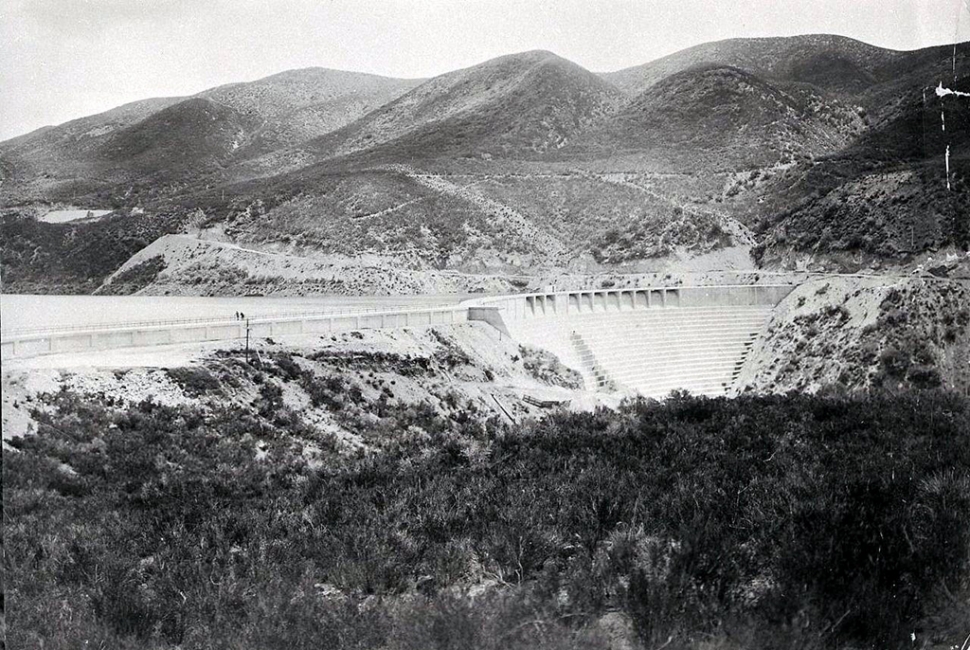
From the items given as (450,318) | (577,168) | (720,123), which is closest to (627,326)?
(450,318)

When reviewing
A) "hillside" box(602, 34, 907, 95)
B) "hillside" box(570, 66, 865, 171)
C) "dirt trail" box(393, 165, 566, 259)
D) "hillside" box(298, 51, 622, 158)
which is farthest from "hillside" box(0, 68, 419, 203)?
"hillside" box(570, 66, 865, 171)

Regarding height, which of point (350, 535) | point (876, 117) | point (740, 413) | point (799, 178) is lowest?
point (740, 413)

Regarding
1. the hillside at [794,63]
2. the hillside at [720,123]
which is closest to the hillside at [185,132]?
the hillside at [794,63]

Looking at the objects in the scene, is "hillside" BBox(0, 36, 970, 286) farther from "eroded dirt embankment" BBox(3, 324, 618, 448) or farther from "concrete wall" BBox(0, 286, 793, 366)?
"eroded dirt embankment" BBox(3, 324, 618, 448)

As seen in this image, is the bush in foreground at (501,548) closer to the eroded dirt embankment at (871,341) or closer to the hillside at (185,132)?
the eroded dirt embankment at (871,341)

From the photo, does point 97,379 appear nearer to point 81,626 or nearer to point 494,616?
point 81,626

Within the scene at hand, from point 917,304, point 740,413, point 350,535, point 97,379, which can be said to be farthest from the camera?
point 917,304

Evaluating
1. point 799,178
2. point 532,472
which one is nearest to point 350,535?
point 532,472
